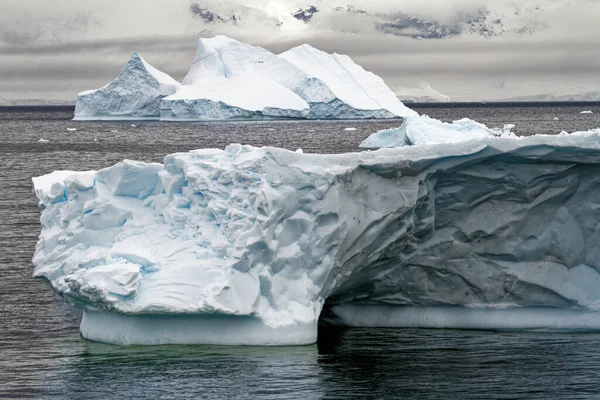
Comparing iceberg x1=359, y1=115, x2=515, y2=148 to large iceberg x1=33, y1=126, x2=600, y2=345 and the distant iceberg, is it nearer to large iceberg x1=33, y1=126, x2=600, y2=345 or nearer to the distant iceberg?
large iceberg x1=33, y1=126, x2=600, y2=345

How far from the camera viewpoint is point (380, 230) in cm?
1309

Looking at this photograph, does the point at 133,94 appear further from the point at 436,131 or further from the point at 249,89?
the point at 436,131

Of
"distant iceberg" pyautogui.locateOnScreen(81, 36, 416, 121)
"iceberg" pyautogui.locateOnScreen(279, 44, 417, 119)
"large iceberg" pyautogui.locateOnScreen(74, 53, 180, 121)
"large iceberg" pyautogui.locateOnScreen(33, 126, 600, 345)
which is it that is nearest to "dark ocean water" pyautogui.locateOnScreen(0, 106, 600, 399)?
"large iceberg" pyautogui.locateOnScreen(33, 126, 600, 345)

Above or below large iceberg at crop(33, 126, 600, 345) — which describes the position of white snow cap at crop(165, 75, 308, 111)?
above

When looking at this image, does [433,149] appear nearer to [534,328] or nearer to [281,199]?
[281,199]

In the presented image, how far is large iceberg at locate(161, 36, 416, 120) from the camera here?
7862 cm

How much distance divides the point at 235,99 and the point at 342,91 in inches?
341

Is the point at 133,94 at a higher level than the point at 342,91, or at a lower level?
lower

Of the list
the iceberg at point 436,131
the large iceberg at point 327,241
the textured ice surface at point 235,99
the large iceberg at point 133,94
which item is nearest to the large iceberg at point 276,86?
the textured ice surface at point 235,99

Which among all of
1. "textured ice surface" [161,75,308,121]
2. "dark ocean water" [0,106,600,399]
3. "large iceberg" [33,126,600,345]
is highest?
"textured ice surface" [161,75,308,121]

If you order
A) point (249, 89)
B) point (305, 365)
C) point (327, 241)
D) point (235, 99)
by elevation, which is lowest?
point (305, 365)

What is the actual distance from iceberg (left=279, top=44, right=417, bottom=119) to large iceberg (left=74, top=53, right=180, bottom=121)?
1030 cm

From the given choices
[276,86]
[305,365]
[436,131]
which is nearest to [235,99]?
[276,86]

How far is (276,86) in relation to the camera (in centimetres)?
7950
